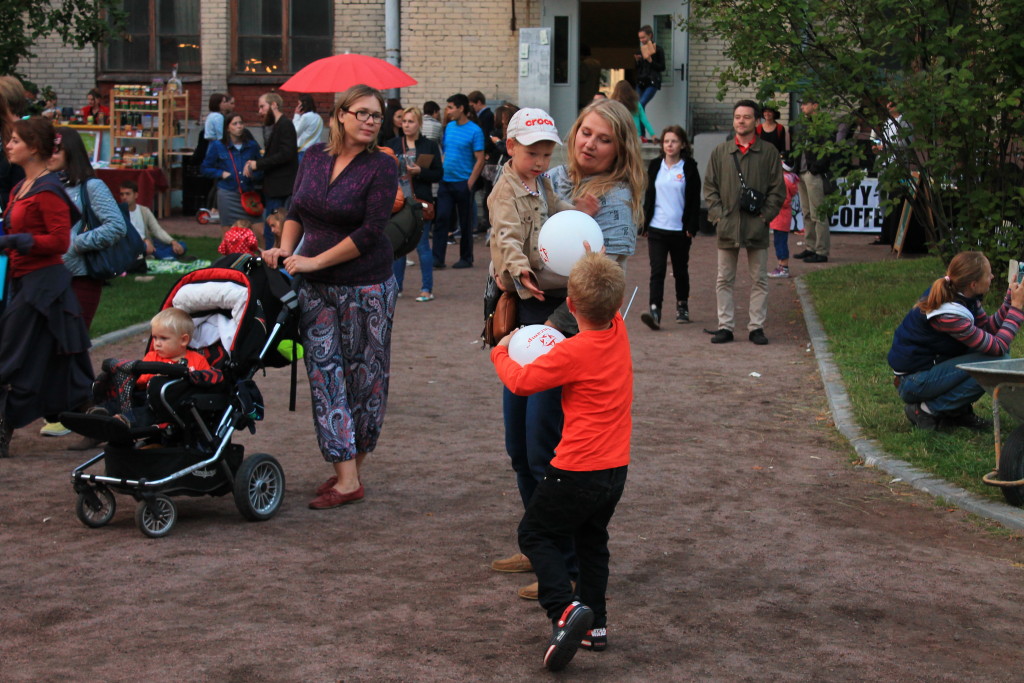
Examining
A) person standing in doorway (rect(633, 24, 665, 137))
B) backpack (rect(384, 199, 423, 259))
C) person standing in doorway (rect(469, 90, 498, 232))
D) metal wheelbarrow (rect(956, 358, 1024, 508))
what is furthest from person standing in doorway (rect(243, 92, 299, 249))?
metal wheelbarrow (rect(956, 358, 1024, 508))

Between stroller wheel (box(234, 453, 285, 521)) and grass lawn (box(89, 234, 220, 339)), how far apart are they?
17.3ft

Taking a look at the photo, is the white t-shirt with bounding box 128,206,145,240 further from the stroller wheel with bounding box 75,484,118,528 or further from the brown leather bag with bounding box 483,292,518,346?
the brown leather bag with bounding box 483,292,518,346

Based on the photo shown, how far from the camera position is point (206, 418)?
622 centimetres

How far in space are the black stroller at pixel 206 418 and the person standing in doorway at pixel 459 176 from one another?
9.37 metres

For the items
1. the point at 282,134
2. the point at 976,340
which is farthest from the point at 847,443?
the point at 282,134

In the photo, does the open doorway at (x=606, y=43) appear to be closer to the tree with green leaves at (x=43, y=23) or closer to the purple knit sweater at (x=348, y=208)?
the tree with green leaves at (x=43, y=23)

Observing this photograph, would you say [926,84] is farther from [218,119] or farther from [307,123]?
[218,119]

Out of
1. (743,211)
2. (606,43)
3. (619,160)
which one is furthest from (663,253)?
(606,43)

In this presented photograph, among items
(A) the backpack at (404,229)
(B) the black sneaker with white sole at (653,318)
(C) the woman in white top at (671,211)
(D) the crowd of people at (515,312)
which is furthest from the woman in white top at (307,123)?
(A) the backpack at (404,229)

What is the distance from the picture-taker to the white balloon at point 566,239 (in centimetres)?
482

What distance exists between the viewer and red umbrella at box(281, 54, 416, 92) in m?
13.9

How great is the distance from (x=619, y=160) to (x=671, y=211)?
6983mm

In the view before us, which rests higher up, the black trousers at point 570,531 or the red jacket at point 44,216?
the red jacket at point 44,216

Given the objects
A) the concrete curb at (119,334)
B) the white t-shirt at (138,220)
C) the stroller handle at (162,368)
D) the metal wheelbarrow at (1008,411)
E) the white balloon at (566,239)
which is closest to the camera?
the white balloon at (566,239)
